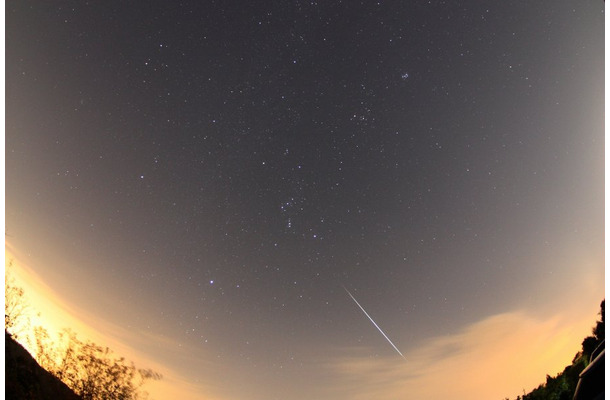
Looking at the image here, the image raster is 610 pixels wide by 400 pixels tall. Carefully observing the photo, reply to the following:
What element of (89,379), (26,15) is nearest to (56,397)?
(89,379)

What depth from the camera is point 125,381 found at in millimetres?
17156

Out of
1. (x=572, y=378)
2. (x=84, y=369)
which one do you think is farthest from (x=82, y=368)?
(x=572, y=378)

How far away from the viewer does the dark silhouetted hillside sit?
454 inches

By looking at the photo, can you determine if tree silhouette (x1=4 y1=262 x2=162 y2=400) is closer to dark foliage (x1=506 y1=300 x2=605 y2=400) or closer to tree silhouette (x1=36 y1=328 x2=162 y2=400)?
tree silhouette (x1=36 y1=328 x2=162 y2=400)

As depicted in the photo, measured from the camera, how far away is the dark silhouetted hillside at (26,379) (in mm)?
11539

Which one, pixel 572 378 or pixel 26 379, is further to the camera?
pixel 572 378

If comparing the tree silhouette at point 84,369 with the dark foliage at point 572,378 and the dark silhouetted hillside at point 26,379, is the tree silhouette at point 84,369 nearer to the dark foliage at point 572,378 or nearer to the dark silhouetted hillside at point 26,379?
the dark silhouetted hillside at point 26,379

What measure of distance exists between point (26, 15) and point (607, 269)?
25.3 ft

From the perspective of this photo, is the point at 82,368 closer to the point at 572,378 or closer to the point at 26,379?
the point at 26,379

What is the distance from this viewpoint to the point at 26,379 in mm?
12789

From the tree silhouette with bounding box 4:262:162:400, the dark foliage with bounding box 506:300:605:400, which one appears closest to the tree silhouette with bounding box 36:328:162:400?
the tree silhouette with bounding box 4:262:162:400

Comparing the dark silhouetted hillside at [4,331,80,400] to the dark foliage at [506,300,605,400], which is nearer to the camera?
the dark silhouetted hillside at [4,331,80,400]

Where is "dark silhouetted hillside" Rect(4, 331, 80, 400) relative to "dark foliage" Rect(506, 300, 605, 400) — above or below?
below

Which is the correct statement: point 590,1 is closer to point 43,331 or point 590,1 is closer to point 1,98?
point 1,98
